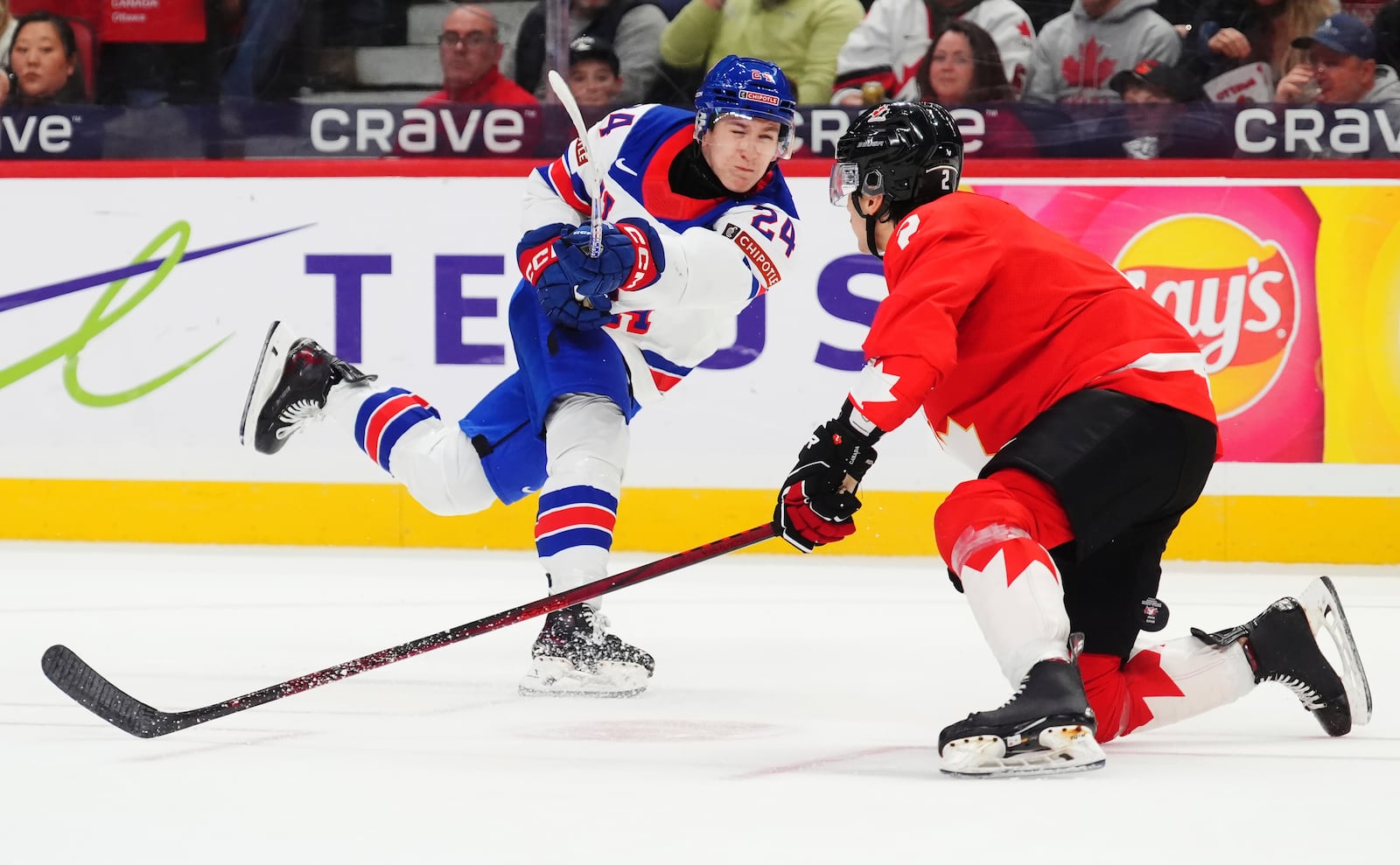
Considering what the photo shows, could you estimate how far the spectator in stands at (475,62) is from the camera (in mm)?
4977

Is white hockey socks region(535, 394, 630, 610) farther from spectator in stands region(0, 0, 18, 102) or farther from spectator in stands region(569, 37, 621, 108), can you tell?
spectator in stands region(0, 0, 18, 102)

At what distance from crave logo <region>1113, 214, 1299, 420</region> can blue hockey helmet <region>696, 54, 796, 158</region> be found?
192cm

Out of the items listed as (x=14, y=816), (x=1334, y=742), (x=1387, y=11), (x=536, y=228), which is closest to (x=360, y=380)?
(x=536, y=228)

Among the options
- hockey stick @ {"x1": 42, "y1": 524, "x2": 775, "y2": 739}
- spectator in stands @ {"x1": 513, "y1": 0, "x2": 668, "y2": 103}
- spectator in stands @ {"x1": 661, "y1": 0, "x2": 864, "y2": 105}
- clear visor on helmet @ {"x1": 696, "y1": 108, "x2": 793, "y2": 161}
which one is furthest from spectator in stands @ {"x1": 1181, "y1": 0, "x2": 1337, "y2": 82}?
hockey stick @ {"x1": 42, "y1": 524, "x2": 775, "y2": 739}

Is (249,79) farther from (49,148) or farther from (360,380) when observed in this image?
(360,380)

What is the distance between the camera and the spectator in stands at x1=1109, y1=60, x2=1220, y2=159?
15.4ft

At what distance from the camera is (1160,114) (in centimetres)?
471

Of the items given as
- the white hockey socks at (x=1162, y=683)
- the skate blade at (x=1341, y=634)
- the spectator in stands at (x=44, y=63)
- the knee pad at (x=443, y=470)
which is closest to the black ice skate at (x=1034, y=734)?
the white hockey socks at (x=1162, y=683)

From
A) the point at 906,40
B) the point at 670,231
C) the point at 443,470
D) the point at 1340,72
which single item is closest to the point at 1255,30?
the point at 1340,72

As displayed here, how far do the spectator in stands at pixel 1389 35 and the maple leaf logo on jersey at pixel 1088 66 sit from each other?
27.4 inches

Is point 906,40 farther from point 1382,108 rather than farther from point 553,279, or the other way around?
point 553,279

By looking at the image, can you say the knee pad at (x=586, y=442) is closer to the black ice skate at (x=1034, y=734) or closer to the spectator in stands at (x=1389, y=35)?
the black ice skate at (x=1034, y=734)

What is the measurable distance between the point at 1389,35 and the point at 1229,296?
2.84 feet

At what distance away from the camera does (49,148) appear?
5082 millimetres
